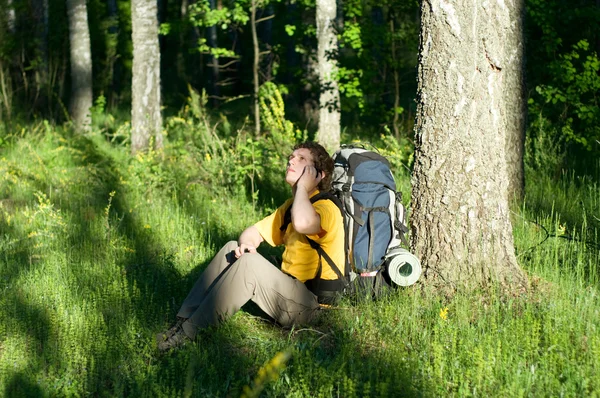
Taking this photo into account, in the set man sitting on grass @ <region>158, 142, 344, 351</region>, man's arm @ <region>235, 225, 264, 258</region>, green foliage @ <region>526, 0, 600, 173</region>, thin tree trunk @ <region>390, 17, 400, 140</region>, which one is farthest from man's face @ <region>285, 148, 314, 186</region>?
thin tree trunk @ <region>390, 17, 400, 140</region>

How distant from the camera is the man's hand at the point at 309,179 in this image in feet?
16.7

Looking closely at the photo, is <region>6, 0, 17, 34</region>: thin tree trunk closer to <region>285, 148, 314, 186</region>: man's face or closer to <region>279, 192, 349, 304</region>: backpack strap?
<region>285, 148, 314, 186</region>: man's face

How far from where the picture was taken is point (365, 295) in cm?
506

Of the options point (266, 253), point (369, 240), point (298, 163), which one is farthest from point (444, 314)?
point (266, 253)

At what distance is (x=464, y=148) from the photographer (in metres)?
5.09

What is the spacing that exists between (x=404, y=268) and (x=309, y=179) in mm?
835

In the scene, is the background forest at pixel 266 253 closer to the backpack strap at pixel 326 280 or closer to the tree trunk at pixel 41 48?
the backpack strap at pixel 326 280

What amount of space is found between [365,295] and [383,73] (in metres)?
7.46

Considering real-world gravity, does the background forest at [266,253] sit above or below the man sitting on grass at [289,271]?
below

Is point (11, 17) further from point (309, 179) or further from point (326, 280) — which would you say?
point (326, 280)

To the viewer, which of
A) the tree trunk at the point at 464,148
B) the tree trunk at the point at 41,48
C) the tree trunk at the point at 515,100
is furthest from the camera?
the tree trunk at the point at 41,48

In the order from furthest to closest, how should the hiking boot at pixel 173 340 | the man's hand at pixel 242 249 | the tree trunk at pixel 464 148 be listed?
the man's hand at pixel 242 249 → the tree trunk at pixel 464 148 → the hiking boot at pixel 173 340

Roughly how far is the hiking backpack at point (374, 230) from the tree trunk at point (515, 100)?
2.71m

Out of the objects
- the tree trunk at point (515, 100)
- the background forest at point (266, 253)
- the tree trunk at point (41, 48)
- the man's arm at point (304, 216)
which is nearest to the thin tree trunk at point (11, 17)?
the tree trunk at point (41, 48)
